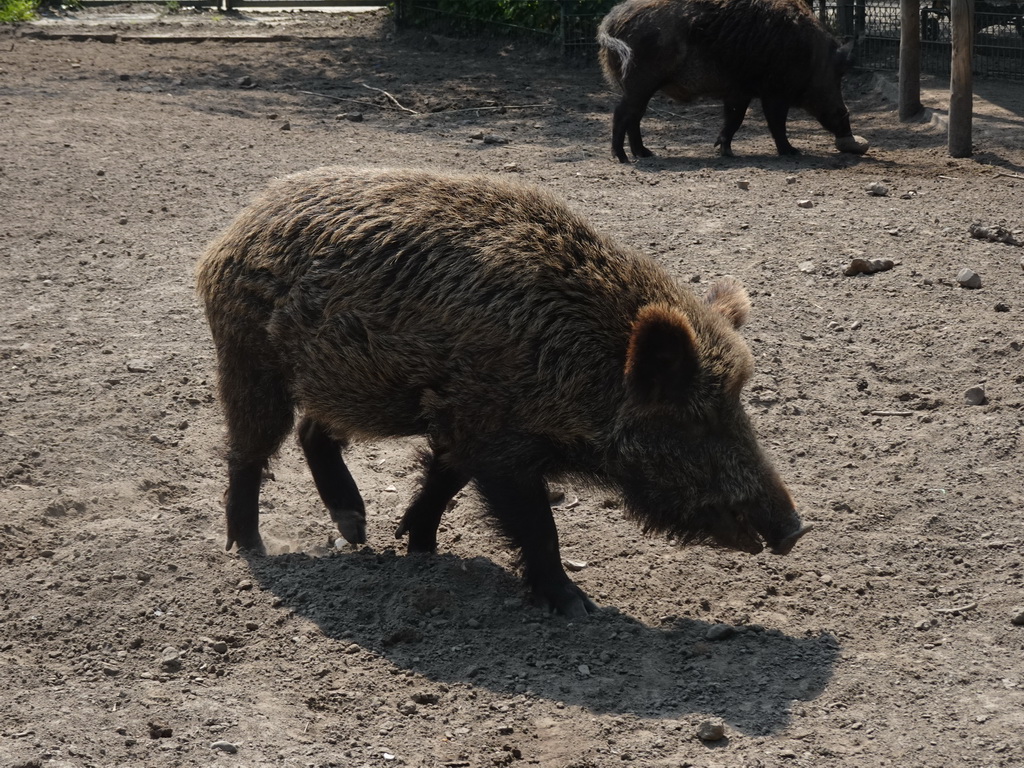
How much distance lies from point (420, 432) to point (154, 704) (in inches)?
49.7

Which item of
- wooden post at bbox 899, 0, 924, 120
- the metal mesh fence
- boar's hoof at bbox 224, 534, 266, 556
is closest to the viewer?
boar's hoof at bbox 224, 534, 266, 556

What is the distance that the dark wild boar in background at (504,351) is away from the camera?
3.92 metres

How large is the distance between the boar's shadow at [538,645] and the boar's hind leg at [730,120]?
6759 mm

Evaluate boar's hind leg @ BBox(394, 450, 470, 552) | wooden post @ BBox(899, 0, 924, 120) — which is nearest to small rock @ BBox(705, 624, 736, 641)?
boar's hind leg @ BBox(394, 450, 470, 552)

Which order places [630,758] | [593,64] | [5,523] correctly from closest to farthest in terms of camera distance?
[630,758] < [5,523] < [593,64]

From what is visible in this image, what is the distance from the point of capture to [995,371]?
555cm

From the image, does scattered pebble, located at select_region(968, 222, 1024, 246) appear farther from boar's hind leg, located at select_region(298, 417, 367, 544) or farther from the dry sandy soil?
boar's hind leg, located at select_region(298, 417, 367, 544)

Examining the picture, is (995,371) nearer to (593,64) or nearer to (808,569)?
(808,569)

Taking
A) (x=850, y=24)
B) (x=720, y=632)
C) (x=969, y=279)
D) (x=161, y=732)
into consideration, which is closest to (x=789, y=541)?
(x=720, y=632)

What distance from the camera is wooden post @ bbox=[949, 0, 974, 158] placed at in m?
9.02

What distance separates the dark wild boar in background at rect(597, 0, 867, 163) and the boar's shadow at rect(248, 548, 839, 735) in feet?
21.5

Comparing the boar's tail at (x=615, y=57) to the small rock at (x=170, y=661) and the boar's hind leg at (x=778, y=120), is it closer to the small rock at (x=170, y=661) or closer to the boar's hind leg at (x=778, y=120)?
the boar's hind leg at (x=778, y=120)

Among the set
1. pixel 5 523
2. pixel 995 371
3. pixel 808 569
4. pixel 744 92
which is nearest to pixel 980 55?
pixel 744 92

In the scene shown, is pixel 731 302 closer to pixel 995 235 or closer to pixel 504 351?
pixel 504 351
